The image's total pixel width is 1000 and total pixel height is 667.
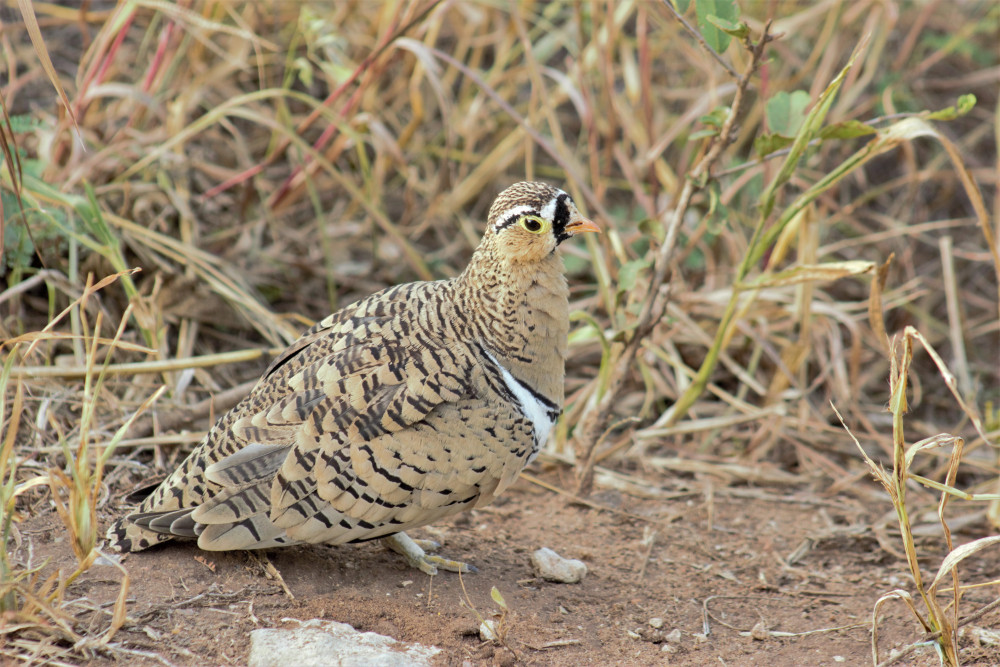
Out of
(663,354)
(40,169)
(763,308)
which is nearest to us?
(40,169)

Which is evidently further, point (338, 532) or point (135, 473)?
point (135, 473)

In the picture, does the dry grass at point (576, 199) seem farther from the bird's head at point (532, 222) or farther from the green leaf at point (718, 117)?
the bird's head at point (532, 222)

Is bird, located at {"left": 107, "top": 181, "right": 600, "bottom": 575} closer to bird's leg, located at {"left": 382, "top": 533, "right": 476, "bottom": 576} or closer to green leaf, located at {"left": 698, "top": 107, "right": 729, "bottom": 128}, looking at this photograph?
bird's leg, located at {"left": 382, "top": 533, "right": 476, "bottom": 576}

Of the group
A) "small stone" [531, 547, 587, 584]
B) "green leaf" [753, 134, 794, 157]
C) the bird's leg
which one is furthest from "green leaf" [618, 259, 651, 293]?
the bird's leg

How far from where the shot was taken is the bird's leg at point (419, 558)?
3.06m

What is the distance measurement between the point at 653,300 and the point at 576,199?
5.04 feet

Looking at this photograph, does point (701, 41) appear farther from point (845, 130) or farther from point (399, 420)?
point (399, 420)

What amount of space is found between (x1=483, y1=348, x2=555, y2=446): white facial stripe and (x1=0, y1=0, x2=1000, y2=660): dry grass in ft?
1.75

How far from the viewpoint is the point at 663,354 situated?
425 cm

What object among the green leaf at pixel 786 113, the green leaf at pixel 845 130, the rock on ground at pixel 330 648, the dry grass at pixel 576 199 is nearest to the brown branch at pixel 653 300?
the dry grass at pixel 576 199

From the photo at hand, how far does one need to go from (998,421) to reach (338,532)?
2.55m

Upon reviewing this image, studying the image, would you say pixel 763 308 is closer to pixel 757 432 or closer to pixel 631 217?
pixel 757 432

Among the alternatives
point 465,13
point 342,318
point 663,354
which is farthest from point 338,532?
point 465,13

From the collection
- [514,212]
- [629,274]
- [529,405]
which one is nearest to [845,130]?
[629,274]
